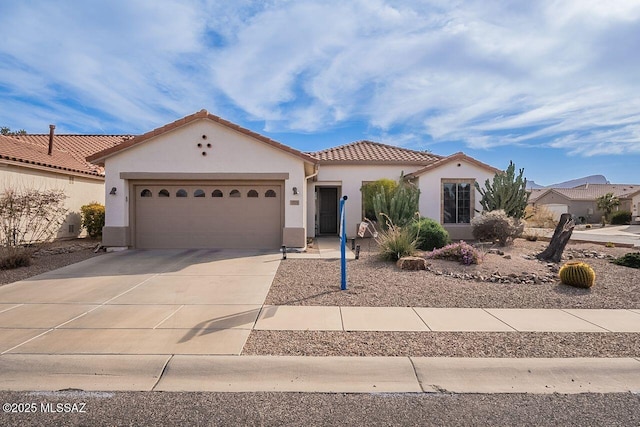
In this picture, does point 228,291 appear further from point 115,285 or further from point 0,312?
point 0,312

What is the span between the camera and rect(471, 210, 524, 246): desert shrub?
1405cm

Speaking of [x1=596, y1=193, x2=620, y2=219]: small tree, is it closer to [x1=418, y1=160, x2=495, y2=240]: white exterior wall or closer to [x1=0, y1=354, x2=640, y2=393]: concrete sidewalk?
[x1=418, y1=160, x2=495, y2=240]: white exterior wall

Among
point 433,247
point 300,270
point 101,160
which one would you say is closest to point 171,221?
point 101,160

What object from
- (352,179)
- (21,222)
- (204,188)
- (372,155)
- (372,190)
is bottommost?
(21,222)

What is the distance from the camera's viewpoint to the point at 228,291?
306 inches

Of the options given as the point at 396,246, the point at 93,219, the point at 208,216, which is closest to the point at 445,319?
the point at 396,246

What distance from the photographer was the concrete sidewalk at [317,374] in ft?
13.1

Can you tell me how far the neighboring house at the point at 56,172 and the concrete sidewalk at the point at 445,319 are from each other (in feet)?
39.6

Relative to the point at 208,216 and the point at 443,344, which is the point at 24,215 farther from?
the point at 443,344

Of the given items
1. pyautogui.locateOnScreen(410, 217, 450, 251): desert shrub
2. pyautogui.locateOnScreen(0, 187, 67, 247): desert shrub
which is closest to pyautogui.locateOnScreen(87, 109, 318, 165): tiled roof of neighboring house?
pyautogui.locateOnScreen(0, 187, 67, 247): desert shrub

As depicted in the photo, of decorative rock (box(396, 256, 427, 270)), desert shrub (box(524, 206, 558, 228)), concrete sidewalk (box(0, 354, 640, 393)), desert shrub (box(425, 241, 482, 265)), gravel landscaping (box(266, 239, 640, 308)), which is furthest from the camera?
desert shrub (box(524, 206, 558, 228))

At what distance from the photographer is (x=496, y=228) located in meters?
14.0

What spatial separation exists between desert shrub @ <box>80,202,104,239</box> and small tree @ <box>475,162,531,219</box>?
16.9 meters

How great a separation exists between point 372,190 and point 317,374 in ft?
43.9
